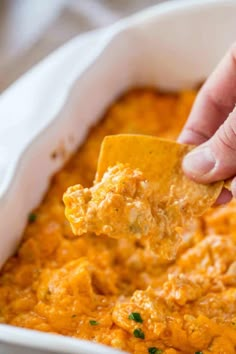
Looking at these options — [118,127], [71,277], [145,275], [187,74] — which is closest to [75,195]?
[71,277]

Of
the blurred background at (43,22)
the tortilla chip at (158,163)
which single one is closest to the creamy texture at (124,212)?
the tortilla chip at (158,163)

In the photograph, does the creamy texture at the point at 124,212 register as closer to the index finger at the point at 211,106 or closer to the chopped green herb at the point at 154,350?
the chopped green herb at the point at 154,350

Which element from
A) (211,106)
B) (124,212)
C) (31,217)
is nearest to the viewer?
(124,212)

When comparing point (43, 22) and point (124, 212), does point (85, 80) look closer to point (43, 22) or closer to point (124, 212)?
point (124, 212)

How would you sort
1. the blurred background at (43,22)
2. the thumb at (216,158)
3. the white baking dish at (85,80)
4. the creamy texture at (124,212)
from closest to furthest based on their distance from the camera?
the creamy texture at (124,212) < the thumb at (216,158) < the white baking dish at (85,80) < the blurred background at (43,22)

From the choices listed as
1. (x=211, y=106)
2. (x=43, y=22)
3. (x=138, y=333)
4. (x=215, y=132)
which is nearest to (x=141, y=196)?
(x=138, y=333)

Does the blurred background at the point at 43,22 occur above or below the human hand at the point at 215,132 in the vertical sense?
below

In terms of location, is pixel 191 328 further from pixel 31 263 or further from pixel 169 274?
pixel 31 263

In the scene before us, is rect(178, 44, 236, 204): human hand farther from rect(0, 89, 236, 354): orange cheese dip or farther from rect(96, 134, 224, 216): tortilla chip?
rect(0, 89, 236, 354): orange cheese dip
